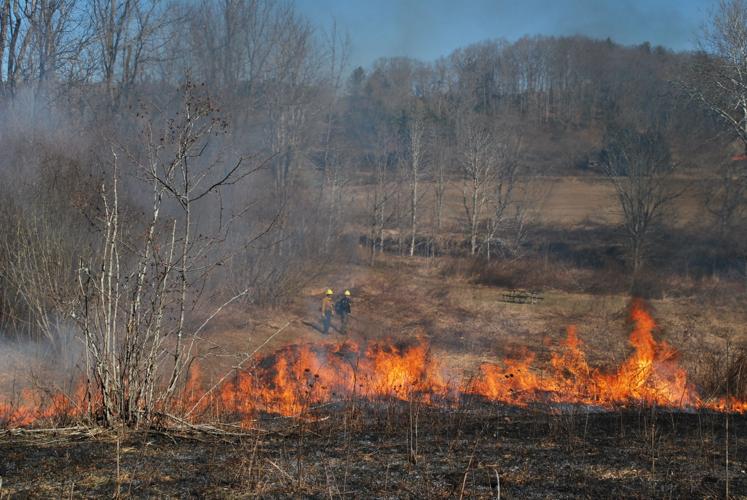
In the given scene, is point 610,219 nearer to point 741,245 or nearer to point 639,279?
point 741,245

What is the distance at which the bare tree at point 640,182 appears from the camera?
28.9 meters

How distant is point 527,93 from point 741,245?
33818mm

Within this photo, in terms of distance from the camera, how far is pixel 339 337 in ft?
61.1

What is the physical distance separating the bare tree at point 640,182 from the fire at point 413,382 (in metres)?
13.3

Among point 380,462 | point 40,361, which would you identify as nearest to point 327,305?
point 40,361

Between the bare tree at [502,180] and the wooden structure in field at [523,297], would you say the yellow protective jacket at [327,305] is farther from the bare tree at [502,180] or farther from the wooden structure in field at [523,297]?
the bare tree at [502,180]

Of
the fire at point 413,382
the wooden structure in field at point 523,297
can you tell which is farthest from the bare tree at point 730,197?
the fire at point 413,382

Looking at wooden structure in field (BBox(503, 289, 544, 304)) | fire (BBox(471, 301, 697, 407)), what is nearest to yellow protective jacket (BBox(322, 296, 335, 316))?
fire (BBox(471, 301, 697, 407))

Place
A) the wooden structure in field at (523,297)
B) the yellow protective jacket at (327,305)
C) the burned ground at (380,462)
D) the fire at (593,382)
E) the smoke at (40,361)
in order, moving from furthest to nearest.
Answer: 1. the wooden structure in field at (523,297)
2. the yellow protective jacket at (327,305)
3. the fire at (593,382)
4. the smoke at (40,361)
5. the burned ground at (380,462)

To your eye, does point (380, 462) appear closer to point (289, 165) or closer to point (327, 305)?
point (327, 305)

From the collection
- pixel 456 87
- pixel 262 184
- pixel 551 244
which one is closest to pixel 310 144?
pixel 262 184

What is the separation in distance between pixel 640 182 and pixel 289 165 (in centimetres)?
1583

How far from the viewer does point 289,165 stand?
30.4 m

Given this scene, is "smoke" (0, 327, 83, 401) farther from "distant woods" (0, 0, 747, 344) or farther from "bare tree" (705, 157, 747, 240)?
"bare tree" (705, 157, 747, 240)
